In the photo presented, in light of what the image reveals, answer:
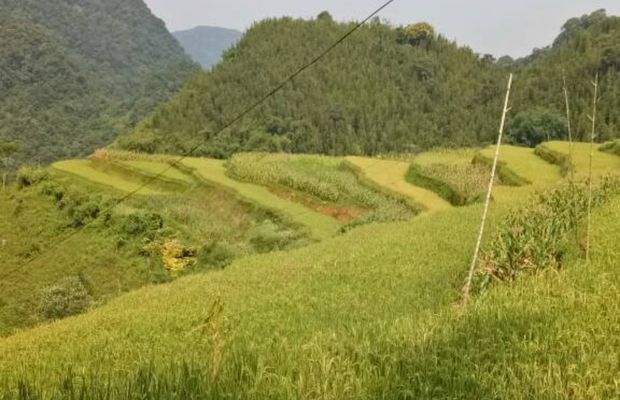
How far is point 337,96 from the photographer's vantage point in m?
73.1

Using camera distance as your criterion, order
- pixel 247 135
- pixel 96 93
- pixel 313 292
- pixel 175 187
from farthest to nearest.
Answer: pixel 96 93 < pixel 247 135 < pixel 175 187 < pixel 313 292

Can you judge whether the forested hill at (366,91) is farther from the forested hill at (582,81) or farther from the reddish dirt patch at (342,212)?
the reddish dirt patch at (342,212)

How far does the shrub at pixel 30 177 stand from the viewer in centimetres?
3544

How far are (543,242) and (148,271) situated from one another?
59.6 feet

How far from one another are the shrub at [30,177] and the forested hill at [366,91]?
68.5 ft

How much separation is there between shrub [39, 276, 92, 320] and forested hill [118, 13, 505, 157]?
1450 inches

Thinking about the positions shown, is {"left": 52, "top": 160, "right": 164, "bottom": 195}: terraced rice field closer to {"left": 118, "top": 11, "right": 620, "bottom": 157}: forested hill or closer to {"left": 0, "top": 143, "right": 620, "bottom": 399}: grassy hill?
{"left": 118, "top": 11, "right": 620, "bottom": 157}: forested hill

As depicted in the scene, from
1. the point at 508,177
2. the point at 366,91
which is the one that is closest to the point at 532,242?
the point at 508,177

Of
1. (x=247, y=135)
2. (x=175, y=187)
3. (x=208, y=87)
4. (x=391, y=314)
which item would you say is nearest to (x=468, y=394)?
(x=391, y=314)

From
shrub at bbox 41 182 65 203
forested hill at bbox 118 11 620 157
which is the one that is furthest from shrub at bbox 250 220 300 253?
forested hill at bbox 118 11 620 157

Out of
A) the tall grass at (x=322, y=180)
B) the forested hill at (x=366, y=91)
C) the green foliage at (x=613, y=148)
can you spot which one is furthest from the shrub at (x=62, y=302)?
the forested hill at (x=366, y=91)

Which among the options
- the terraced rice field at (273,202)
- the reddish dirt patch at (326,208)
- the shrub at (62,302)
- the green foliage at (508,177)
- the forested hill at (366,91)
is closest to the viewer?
A: the shrub at (62,302)

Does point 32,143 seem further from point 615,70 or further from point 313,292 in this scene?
point 313,292

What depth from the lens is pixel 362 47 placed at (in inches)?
3164
